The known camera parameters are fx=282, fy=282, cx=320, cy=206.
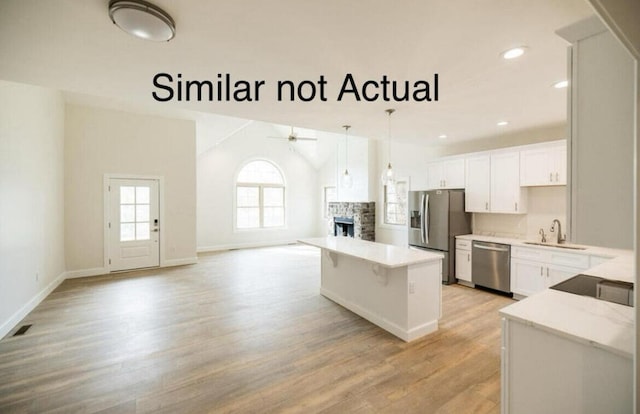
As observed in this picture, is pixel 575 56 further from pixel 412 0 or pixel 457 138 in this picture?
pixel 457 138

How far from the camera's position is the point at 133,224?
19.2 feet

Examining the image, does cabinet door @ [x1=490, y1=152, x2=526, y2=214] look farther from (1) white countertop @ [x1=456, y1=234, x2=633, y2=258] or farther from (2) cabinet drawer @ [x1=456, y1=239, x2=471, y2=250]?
(2) cabinet drawer @ [x1=456, y1=239, x2=471, y2=250]

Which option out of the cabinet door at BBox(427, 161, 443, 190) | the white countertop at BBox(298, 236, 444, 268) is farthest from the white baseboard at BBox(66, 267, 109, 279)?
the cabinet door at BBox(427, 161, 443, 190)

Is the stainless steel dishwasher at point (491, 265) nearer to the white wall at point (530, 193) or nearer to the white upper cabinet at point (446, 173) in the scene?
the white wall at point (530, 193)

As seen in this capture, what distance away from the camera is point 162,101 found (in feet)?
9.77

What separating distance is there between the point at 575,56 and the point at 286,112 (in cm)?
273

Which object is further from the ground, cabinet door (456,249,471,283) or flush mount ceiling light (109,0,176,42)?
flush mount ceiling light (109,0,176,42)

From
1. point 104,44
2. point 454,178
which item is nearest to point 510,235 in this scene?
point 454,178

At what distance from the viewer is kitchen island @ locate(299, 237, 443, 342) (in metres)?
2.99

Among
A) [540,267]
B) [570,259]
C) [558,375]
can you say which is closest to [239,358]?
[558,375]

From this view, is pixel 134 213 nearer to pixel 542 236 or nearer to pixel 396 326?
pixel 396 326

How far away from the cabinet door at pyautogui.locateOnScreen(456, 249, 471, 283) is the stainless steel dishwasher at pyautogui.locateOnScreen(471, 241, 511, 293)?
73 mm

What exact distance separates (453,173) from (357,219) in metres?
3.19

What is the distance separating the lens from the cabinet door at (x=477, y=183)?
4.79m
